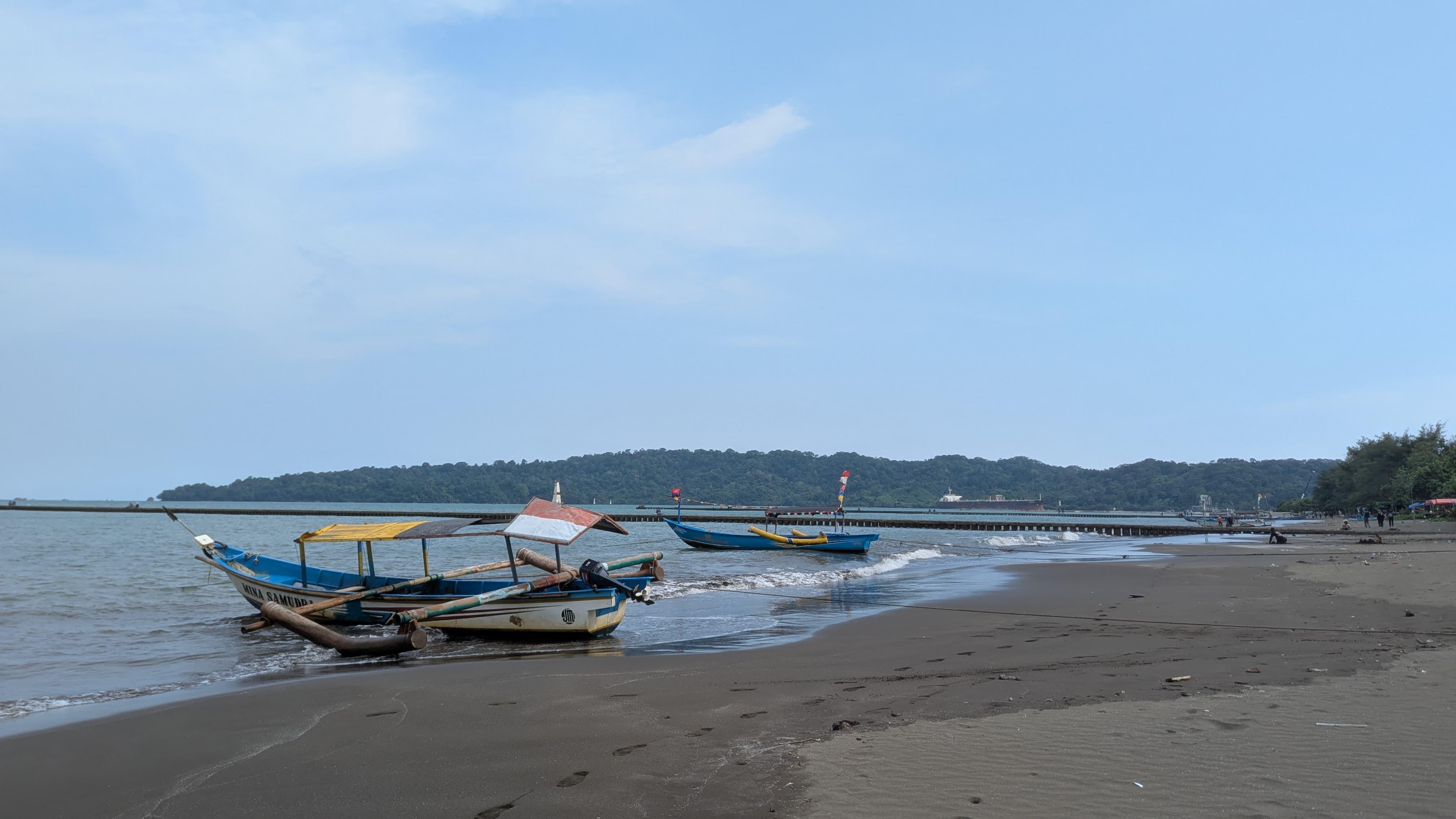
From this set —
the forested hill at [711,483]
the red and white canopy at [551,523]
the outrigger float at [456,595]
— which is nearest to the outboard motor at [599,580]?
the outrigger float at [456,595]

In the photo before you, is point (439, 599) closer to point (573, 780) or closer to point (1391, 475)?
Answer: point (573, 780)

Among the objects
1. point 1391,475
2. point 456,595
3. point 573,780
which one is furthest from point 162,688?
point 1391,475

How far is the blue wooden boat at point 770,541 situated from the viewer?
136ft

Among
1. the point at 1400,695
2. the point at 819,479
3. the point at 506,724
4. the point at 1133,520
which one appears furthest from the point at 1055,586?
the point at 819,479

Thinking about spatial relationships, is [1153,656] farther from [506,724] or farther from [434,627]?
[434,627]

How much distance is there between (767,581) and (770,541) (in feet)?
51.1

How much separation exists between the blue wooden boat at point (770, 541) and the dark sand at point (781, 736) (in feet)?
91.2

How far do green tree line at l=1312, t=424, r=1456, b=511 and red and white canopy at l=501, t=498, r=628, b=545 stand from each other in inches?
3170

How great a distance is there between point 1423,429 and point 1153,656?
347 feet

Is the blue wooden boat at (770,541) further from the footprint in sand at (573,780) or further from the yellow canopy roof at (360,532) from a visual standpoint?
the footprint in sand at (573,780)

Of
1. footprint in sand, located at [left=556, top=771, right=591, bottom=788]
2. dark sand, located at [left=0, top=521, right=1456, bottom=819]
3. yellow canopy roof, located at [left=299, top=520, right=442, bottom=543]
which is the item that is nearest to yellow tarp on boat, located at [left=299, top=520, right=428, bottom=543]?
yellow canopy roof, located at [left=299, top=520, right=442, bottom=543]

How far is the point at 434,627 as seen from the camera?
1631 centimetres

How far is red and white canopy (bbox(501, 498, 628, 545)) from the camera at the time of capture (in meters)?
15.5

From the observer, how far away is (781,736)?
747 centimetres
